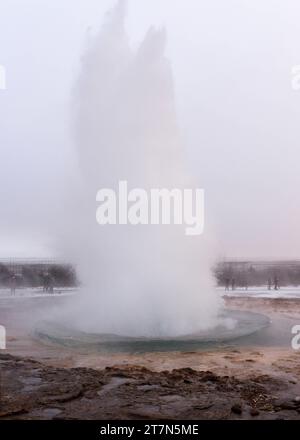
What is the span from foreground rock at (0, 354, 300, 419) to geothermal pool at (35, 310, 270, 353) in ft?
5.92

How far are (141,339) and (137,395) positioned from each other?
3863mm

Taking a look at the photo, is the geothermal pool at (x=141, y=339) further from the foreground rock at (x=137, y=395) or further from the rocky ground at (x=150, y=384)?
the foreground rock at (x=137, y=395)

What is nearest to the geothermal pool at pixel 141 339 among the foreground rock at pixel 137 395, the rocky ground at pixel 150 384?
the rocky ground at pixel 150 384

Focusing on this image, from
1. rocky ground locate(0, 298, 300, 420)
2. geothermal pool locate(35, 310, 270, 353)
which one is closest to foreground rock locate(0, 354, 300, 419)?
rocky ground locate(0, 298, 300, 420)

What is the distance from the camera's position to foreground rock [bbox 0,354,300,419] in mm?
4977

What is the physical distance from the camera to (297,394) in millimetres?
5711

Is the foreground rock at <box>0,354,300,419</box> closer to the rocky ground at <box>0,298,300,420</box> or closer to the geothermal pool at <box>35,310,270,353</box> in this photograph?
the rocky ground at <box>0,298,300,420</box>

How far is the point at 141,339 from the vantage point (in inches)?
373

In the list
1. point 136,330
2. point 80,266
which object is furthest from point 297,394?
point 80,266

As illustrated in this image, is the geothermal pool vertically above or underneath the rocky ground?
underneath

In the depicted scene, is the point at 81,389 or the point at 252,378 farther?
the point at 252,378

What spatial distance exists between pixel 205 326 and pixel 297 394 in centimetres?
541

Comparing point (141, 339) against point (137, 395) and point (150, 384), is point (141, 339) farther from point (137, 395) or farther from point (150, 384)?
point (137, 395)
